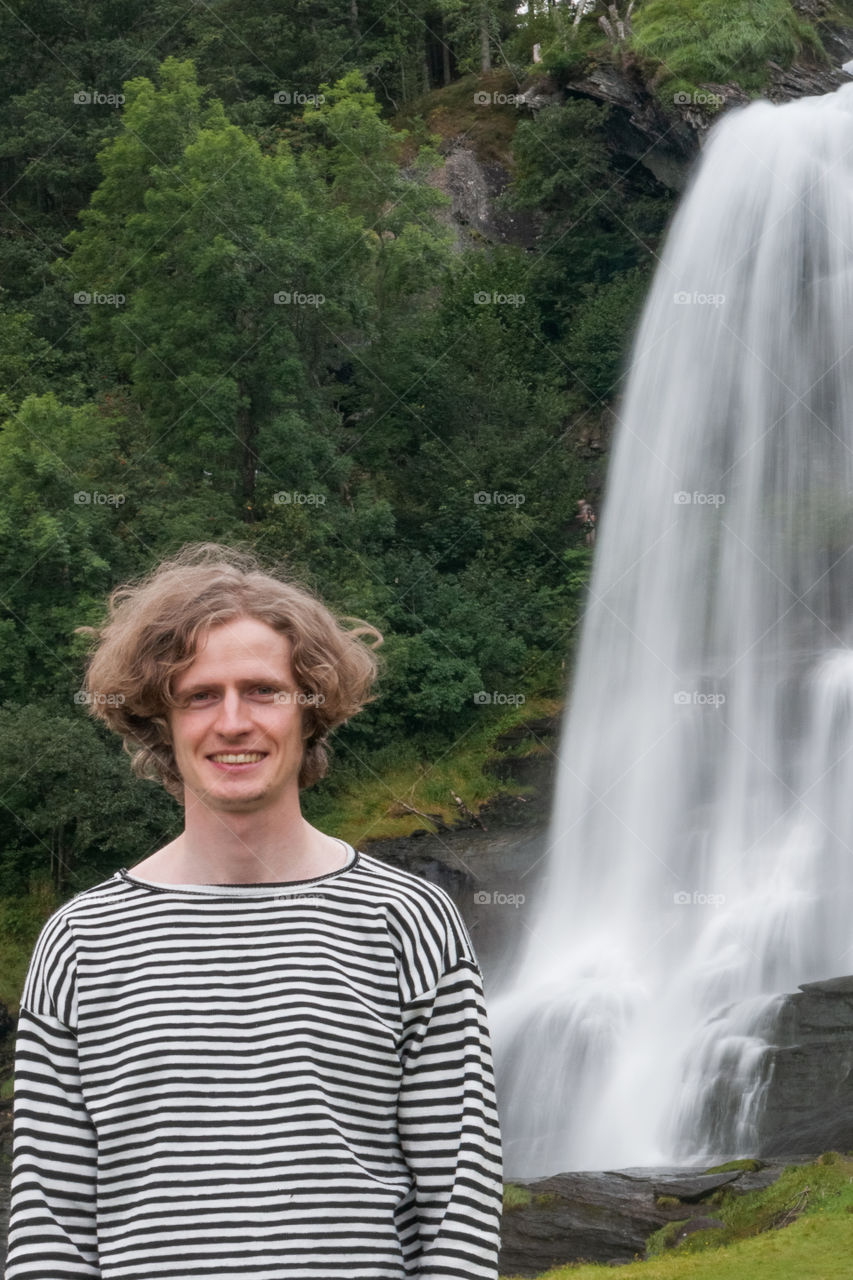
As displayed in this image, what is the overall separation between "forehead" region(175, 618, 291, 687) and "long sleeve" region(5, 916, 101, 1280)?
59 centimetres

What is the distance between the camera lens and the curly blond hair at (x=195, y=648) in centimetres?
300

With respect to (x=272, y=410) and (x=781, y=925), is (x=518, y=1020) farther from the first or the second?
(x=272, y=410)

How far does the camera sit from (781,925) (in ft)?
60.8

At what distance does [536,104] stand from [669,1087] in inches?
955

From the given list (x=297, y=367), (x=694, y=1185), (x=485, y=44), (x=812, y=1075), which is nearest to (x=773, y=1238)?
(x=694, y=1185)

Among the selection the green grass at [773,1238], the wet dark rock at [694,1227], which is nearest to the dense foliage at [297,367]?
the wet dark rock at [694,1227]

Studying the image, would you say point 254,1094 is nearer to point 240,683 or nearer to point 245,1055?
point 245,1055

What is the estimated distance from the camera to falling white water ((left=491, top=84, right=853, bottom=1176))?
16.8 m

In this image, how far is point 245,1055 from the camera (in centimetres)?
275

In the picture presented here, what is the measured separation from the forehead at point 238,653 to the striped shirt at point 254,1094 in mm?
430

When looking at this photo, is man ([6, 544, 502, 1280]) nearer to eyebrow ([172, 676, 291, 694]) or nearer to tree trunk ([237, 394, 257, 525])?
eyebrow ([172, 676, 291, 694])

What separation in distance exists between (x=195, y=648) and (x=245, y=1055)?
808mm

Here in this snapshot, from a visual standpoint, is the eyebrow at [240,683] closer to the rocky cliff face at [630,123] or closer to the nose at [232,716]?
the nose at [232,716]

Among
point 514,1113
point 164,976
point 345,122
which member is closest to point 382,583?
point 345,122
